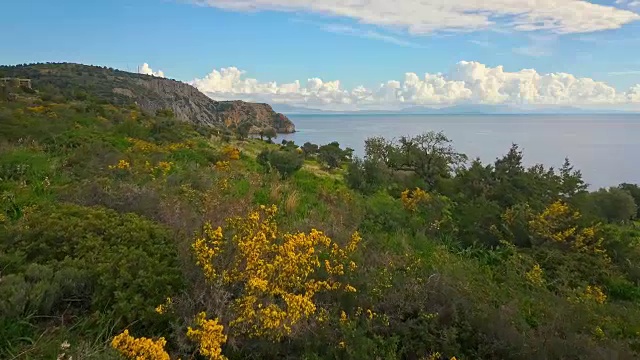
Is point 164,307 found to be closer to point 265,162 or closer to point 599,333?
point 599,333

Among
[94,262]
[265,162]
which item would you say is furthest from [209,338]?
[265,162]

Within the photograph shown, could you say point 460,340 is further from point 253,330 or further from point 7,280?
point 7,280

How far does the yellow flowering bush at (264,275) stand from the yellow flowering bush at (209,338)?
1.02 ft

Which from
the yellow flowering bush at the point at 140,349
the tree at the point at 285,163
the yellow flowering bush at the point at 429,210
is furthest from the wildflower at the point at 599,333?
the tree at the point at 285,163

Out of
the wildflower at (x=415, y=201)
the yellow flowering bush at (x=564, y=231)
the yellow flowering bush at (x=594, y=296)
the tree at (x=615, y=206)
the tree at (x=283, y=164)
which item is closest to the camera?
the yellow flowering bush at (x=594, y=296)

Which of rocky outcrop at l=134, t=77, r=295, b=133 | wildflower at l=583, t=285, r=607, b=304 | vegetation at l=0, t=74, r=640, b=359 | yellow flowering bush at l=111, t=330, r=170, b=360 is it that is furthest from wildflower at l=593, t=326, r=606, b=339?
rocky outcrop at l=134, t=77, r=295, b=133

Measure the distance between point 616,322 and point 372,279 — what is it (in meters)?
2.74

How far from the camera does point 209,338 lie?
3.07 metres

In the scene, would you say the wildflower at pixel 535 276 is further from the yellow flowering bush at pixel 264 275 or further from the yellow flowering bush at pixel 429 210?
the yellow flowering bush at pixel 264 275

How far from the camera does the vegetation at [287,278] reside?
3.45 m

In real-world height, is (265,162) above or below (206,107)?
below

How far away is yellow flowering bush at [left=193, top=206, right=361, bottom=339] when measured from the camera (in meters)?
3.49

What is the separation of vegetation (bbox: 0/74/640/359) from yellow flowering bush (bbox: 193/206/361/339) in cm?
2

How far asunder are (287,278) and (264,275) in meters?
0.27
